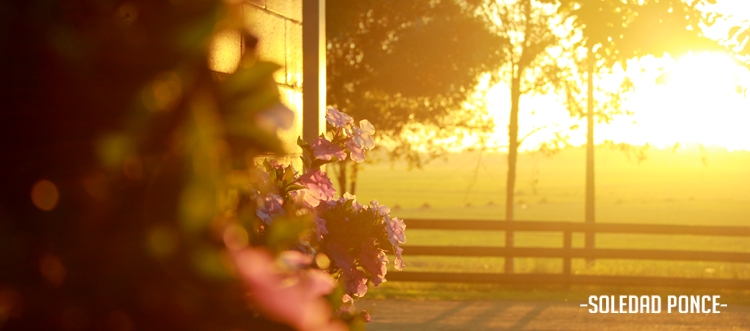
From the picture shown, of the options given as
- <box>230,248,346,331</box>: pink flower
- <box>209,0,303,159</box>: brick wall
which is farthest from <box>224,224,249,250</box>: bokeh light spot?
<box>209,0,303,159</box>: brick wall

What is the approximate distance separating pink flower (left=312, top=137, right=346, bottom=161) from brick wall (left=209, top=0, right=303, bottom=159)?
11cm

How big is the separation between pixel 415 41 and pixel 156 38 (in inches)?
666

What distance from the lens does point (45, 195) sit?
1229 millimetres

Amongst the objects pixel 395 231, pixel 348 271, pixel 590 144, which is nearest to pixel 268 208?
pixel 348 271

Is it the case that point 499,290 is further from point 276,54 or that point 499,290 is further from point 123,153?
point 123,153

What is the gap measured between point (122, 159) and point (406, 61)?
55.2 ft

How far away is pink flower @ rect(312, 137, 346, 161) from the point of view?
2612 mm

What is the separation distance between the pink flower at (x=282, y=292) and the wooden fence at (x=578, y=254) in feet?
38.5

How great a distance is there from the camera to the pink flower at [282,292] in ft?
3.51

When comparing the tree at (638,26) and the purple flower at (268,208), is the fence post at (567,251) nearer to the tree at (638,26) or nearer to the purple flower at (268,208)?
the tree at (638,26)

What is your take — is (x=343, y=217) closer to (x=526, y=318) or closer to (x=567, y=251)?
(x=526, y=318)

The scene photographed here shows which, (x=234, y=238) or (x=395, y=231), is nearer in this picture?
(x=234, y=238)

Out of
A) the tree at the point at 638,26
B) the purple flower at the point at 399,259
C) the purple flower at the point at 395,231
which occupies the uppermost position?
the tree at the point at 638,26

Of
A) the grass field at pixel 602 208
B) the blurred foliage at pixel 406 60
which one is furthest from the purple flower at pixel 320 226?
the blurred foliage at pixel 406 60
